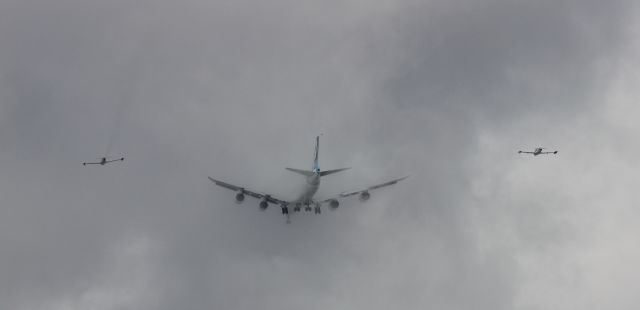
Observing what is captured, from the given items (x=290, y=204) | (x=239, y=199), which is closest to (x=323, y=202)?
(x=290, y=204)

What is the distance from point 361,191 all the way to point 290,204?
18694 millimetres

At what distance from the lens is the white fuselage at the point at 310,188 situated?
135m

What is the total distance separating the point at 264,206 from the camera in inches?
5423

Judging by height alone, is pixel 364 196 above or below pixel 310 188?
below

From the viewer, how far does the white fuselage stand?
443 ft

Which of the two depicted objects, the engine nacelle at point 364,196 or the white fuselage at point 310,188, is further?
the engine nacelle at point 364,196

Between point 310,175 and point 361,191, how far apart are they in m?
11.9

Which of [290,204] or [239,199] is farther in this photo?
[290,204]

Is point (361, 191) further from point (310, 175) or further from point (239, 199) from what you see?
point (239, 199)

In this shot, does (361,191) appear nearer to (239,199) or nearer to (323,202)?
(323,202)

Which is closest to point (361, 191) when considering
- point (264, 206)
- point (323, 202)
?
point (323, 202)

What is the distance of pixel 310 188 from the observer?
448ft

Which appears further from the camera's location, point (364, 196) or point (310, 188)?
point (310, 188)

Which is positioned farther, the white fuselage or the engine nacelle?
the engine nacelle
